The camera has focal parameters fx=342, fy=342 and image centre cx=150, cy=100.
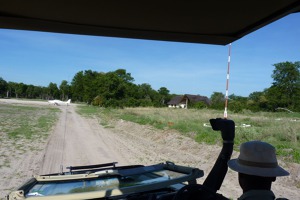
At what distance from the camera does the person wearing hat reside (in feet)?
6.51

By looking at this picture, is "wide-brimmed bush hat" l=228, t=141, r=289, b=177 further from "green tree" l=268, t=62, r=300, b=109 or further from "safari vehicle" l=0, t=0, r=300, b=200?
"green tree" l=268, t=62, r=300, b=109

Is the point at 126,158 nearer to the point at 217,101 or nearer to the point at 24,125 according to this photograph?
the point at 24,125

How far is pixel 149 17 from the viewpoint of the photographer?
3.23 meters

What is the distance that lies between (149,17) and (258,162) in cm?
176

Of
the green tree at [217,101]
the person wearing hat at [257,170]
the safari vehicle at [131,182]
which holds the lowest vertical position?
the safari vehicle at [131,182]

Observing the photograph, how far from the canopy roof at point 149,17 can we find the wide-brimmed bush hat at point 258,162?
1.17 m

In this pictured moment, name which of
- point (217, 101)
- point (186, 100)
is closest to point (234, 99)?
point (217, 101)

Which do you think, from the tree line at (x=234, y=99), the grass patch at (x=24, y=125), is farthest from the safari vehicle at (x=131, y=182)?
the tree line at (x=234, y=99)

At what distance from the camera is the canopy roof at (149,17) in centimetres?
284

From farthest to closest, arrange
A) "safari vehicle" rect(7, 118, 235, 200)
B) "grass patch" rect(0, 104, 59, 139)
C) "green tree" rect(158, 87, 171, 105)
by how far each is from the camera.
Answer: "green tree" rect(158, 87, 171, 105) → "grass patch" rect(0, 104, 59, 139) → "safari vehicle" rect(7, 118, 235, 200)

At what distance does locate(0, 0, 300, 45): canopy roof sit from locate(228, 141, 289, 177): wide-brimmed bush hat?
117 cm

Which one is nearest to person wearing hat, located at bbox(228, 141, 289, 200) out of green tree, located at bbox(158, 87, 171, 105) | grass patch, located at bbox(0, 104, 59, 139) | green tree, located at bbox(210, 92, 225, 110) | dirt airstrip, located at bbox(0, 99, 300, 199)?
dirt airstrip, located at bbox(0, 99, 300, 199)

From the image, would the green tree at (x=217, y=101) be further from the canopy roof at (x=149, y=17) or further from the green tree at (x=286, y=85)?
the canopy roof at (x=149, y=17)

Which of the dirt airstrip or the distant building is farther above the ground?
the distant building
